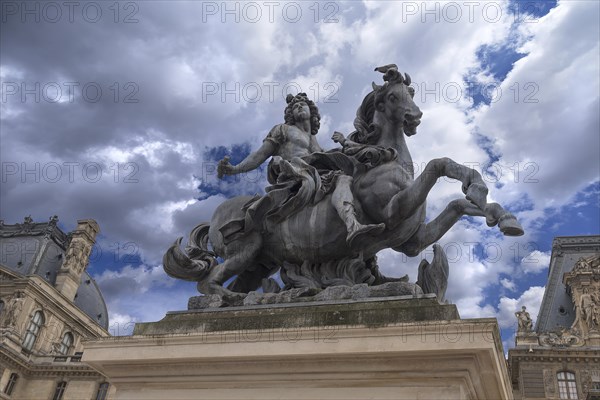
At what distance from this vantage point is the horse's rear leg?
17.9 ft

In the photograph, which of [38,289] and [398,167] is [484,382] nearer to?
[398,167]

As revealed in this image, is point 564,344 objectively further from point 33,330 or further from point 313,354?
point 33,330

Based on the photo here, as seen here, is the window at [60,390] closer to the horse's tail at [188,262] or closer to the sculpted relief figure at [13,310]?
the sculpted relief figure at [13,310]

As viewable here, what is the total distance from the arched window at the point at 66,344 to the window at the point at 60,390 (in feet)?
16.6

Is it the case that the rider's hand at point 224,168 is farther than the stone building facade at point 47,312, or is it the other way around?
the stone building facade at point 47,312

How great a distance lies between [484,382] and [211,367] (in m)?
1.89

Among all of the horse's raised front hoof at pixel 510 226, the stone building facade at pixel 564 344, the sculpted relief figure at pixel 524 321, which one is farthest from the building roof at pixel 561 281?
the horse's raised front hoof at pixel 510 226

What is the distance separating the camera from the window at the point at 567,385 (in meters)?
35.6

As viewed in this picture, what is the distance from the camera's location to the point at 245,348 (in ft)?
13.7

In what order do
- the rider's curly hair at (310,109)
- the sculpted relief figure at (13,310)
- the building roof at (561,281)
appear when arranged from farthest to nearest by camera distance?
the sculpted relief figure at (13,310), the building roof at (561,281), the rider's curly hair at (310,109)

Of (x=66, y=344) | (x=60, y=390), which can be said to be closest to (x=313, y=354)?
(x=60, y=390)

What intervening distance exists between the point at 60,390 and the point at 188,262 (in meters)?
50.0

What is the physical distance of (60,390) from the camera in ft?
161

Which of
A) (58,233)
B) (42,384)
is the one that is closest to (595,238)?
(42,384)
